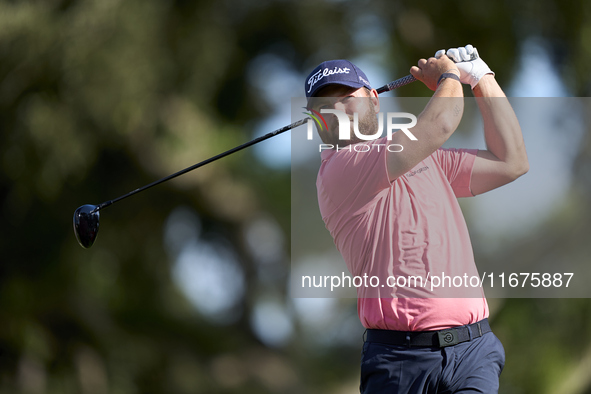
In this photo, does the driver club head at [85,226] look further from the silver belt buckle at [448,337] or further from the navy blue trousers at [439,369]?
the silver belt buckle at [448,337]

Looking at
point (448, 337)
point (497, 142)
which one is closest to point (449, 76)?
point (497, 142)

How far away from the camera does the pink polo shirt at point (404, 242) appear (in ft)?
6.18

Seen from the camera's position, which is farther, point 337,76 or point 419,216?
point 337,76

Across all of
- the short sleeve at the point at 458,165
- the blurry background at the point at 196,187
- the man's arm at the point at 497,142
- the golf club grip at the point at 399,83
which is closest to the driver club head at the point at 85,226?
the golf club grip at the point at 399,83

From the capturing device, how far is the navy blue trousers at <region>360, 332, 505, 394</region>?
184cm

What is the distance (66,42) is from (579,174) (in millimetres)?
4915

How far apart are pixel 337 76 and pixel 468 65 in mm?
448

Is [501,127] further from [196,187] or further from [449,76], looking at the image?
[196,187]

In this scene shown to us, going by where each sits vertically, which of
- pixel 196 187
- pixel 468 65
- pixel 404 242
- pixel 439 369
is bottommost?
pixel 439 369

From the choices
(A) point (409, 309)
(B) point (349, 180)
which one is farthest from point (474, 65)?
(A) point (409, 309)

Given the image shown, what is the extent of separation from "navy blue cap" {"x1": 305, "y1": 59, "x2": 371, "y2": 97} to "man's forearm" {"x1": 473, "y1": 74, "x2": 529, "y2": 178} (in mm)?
396

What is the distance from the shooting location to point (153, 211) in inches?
278

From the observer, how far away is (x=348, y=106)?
83.0 inches

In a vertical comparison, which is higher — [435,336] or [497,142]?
[497,142]
